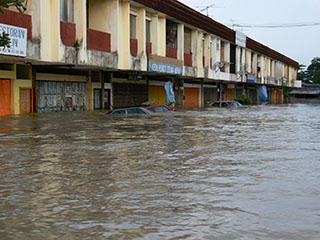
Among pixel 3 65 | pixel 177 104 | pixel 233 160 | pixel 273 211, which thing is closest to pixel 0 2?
pixel 273 211

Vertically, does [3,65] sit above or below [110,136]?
above

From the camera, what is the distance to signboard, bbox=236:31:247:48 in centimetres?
5284

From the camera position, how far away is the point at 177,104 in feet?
141

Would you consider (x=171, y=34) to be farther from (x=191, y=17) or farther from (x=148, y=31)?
(x=148, y=31)

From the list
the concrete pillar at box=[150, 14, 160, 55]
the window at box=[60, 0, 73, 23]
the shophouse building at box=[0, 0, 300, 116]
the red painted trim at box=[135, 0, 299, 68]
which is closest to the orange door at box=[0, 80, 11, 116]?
the shophouse building at box=[0, 0, 300, 116]

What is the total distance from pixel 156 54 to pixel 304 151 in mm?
22984

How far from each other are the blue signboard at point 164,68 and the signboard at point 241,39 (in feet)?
58.5

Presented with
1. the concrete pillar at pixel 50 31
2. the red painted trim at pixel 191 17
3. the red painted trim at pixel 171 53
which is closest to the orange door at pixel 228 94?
the red painted trim at pixel 191 17

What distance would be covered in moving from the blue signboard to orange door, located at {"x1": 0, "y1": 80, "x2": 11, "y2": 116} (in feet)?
33.2

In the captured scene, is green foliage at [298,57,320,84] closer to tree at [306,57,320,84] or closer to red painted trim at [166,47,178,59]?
tree at [306,57,320,84]

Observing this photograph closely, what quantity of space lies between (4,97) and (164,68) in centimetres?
1272

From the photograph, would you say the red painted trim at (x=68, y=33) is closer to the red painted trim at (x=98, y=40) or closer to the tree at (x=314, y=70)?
the red painted trim at (x=98, y=40)

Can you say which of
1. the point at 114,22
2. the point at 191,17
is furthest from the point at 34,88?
the point at 191,17

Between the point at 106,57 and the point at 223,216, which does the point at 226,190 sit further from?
the point at 106,57
